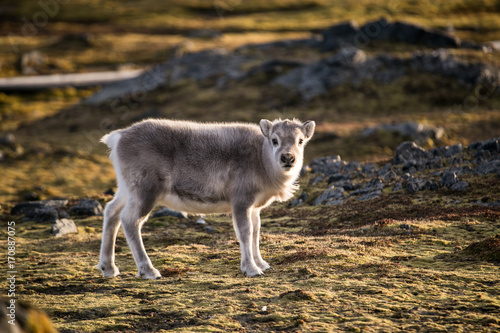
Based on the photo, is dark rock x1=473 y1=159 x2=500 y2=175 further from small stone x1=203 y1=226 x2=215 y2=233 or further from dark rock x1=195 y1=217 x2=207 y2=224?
dark rock x1=195 y1=217 x2=207 y2=224

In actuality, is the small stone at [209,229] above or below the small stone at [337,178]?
below

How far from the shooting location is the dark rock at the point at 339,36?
73688mm

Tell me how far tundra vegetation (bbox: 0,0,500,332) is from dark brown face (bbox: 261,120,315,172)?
3008mm

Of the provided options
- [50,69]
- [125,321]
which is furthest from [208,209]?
[50,69]

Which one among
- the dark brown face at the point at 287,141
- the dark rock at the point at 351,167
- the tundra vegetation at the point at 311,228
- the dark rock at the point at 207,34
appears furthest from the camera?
the dark rock at the point at 207,34

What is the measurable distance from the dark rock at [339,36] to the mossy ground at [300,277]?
5450cm

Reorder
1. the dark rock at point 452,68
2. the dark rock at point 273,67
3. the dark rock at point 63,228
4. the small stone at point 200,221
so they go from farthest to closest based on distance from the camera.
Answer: the dark rock at point 273,67, the dark rock at point 452,68, the small stone at point 200,221, the dark rock at point 63,228

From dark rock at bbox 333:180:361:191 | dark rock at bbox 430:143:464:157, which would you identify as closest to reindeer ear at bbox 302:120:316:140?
dark rock at bbox 333:180:361:191

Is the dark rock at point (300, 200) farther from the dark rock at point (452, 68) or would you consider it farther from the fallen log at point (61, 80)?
the fallen log at point (61, 80)

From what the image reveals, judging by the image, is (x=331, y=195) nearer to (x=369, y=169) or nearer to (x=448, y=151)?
(x=369, y=169)

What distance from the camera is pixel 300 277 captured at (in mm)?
13914

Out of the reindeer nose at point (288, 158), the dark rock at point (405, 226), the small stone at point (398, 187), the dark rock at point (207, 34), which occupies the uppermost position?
the dark rock at point (207, 34)

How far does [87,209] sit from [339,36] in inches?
2302

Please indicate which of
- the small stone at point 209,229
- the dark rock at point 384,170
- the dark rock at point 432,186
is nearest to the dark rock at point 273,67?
the dark rock at point 384,170
